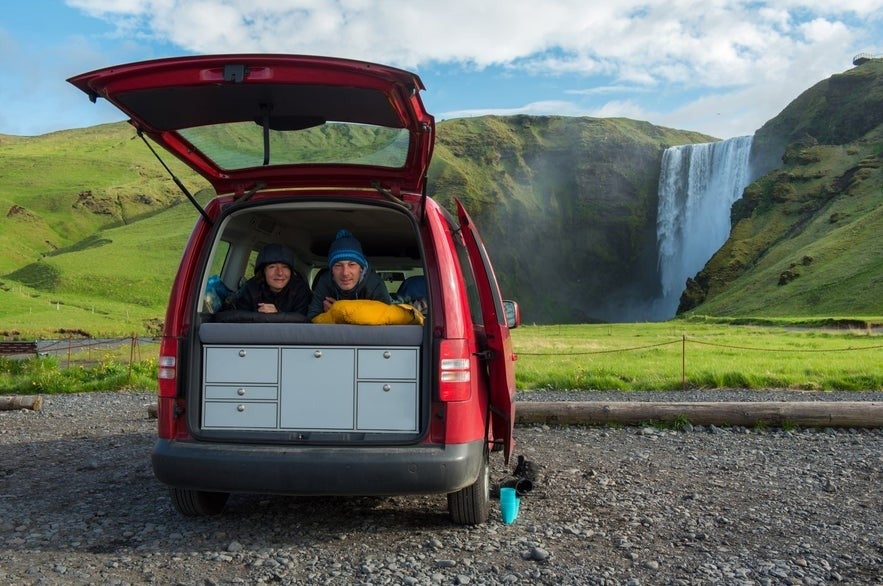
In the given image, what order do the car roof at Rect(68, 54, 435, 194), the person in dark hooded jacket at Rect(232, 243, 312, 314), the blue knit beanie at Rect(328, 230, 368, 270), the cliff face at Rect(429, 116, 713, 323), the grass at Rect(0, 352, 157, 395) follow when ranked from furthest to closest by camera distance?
the cliff face at Rect(429, 116, 713, 323) → the grass at Rect(0, 352, 157, 395) → the person in dark hooded jacket at Rect(232, 243, 312, 314) → the blue knit beanie at Rect(328, 230, 368, 270) → the car roof at Rect(68, 54, 435, 194)

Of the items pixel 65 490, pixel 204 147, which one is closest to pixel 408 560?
pixel 204 147

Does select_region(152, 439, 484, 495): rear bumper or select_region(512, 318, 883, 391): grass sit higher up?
select_region(152, 439, 484, 495): rear bumper

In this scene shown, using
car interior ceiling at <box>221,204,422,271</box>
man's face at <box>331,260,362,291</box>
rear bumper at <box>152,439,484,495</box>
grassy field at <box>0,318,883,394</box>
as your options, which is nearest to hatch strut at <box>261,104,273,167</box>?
car interior ceiling at <box>221,204,422,271</box>

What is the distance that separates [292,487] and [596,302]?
98.9 metres

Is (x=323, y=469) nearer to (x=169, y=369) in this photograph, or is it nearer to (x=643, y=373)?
(x=169, y=369)

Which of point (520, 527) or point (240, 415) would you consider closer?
point (240, 415)

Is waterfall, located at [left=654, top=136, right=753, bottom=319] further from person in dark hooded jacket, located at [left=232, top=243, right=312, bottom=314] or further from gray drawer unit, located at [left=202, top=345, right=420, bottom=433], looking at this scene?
gray drawer unit, located at [left=202, top=345, right=420, bottom=433]

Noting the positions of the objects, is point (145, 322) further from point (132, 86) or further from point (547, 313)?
point (132, 86)

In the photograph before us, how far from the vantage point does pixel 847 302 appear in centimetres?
5500

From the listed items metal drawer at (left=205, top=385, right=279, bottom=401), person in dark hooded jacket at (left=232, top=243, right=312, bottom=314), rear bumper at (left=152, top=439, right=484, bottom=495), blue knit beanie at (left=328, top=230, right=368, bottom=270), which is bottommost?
rear bumper at (left=152, top=439, right=484, bottom=495)

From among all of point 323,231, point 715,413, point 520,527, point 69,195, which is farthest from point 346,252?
point 69,195

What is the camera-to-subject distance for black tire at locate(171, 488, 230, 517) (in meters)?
4.82

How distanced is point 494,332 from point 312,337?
122 cm

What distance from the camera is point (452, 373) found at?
4301 millimetres
